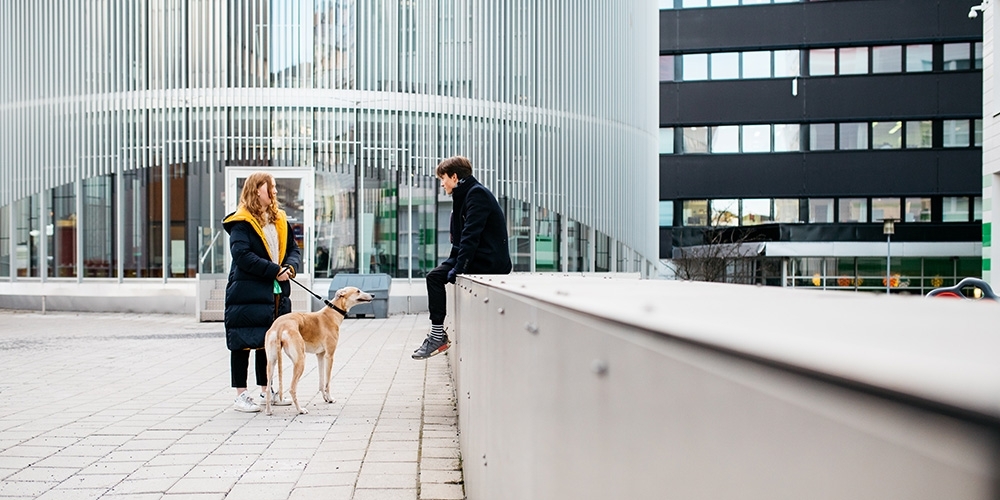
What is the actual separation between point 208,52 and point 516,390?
2037cm

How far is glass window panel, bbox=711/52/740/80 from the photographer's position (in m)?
41.0

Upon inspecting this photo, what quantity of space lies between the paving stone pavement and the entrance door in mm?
9044

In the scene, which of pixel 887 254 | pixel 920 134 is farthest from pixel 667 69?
pixel 887 254

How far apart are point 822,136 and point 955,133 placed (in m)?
5.52

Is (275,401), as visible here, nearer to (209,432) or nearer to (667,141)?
(209,432)

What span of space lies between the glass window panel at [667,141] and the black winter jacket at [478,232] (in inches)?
1356

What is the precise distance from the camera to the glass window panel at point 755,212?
1628 inches

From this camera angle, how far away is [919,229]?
40.8 meters

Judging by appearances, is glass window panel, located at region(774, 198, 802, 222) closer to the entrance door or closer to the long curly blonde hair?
the entrance door

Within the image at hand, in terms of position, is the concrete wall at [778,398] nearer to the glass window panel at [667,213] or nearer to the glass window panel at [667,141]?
the glass window panel at [667,141]

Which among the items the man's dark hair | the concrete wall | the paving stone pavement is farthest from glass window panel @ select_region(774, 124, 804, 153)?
the concrete wall

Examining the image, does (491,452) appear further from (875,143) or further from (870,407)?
(875,143)

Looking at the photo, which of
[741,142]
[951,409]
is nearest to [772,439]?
[951,409]

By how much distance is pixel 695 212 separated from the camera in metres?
41.9
